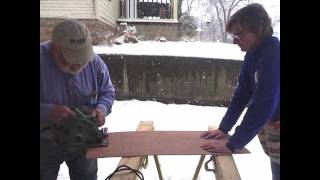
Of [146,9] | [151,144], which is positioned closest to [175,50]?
[146,9]

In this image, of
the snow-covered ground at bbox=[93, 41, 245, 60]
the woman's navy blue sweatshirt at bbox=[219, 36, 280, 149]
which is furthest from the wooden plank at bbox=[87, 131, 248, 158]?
the snow-covered ground at bbox=[93, 41, 245, 60]

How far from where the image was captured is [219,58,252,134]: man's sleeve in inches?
42.9

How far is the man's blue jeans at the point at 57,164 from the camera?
981 millimetres

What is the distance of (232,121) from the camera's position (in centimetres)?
122

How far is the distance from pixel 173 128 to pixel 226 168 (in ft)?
1.75

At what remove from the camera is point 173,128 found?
5.49ft

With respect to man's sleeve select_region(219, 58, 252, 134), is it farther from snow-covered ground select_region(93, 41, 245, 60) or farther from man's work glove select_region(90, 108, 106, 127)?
snow-covered ground select_region(93, 41, 245, 60)

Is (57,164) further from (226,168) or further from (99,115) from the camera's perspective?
(226,168)

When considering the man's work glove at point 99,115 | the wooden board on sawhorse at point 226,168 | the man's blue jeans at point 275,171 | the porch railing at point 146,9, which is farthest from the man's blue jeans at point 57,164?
the porch railing at point 146,9

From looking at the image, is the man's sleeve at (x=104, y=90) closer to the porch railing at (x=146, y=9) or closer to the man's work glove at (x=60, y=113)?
the man's work glove at (x=60, y=113)

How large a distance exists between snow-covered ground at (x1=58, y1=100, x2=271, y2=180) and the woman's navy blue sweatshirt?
0.90ft

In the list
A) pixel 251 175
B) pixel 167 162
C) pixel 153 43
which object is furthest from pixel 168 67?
pixel 251 175
